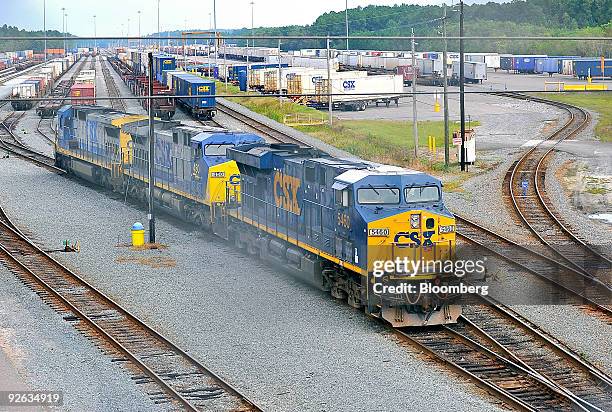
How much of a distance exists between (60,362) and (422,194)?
26.8 feet

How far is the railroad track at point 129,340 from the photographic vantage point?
16922mm

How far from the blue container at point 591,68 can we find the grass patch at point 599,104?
9905 mm

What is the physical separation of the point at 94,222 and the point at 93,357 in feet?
53.3


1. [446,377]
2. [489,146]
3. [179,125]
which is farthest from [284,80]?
[446,377]

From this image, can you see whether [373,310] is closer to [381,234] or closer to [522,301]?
[381,234]

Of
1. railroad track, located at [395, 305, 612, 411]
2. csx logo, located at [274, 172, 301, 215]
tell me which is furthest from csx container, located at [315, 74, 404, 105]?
railroad track, located at [395, 305, 612, 411]

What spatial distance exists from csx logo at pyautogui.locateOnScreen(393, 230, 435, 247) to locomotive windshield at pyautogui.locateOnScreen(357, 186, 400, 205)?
Answer: 0.77m

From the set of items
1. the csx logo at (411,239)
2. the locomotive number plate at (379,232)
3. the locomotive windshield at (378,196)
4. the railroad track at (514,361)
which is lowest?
the railroad track at (514,361)

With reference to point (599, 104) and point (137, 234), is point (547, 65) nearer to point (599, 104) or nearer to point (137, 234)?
point (599, 104)

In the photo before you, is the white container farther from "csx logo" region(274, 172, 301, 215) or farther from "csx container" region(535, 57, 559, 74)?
"csx logo" region(274, 172, 301, 215)

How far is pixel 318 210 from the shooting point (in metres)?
23.5

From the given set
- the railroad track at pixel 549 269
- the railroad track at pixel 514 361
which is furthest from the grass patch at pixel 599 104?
the railroad track at pixel 514 361

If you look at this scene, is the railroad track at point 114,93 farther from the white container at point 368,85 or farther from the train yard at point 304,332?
the train yard at point 304,332

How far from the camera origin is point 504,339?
20406 mm
